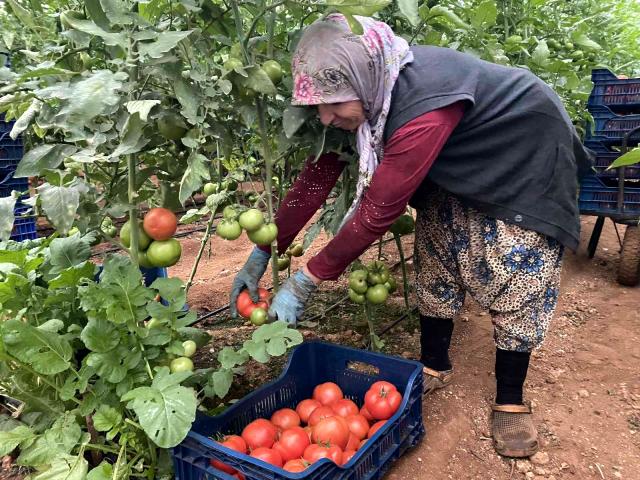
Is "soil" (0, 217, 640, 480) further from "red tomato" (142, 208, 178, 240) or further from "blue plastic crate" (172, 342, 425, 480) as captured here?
"red tomato" (142, 208, 178, 240)

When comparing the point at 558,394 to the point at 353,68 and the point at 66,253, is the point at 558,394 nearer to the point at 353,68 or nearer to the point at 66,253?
the point at 353,68

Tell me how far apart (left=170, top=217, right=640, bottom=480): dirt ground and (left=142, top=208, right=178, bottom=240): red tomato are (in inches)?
43.5

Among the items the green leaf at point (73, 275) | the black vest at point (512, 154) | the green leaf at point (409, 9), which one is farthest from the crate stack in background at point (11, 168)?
the green leaf at point (409, 9)

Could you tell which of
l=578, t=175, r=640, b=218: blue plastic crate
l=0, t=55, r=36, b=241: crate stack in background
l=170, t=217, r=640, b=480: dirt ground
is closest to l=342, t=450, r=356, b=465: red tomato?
l=170, t=217, r=640, b=480: dirt ground

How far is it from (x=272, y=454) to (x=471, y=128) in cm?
121

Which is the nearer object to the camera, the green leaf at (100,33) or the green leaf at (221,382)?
the green leaf at (100,33)

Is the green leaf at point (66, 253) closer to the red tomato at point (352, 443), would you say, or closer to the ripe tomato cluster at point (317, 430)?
the ripe tomato cluster at point (317, 430)

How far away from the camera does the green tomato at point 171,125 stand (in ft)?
5.04

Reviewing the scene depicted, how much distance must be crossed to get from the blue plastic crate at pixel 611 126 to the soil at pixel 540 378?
963 mm

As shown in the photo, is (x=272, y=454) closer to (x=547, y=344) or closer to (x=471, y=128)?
(x=471, y=128)

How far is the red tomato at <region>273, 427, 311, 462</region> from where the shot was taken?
165 centimetres

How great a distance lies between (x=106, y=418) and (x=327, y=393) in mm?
782

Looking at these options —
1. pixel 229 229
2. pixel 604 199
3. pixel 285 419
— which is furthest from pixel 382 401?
pixel 604 199

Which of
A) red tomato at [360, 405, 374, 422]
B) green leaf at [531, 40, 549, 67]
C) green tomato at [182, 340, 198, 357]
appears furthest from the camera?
green leaf at [531, 40, 549, 67]
